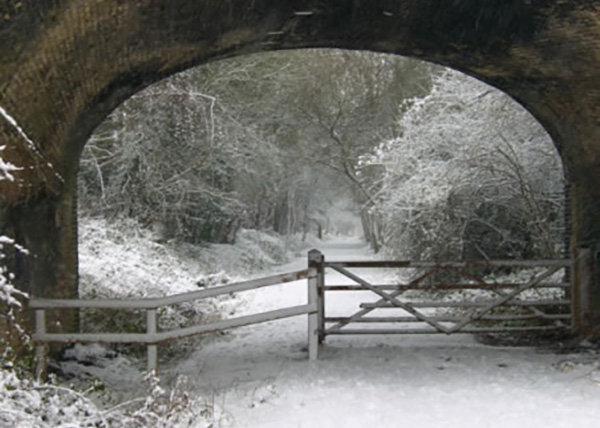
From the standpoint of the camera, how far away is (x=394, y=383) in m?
6.55

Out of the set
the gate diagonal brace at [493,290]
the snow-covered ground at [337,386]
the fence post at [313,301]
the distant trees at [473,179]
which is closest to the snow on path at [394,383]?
the snow-covered ground at [337,386]

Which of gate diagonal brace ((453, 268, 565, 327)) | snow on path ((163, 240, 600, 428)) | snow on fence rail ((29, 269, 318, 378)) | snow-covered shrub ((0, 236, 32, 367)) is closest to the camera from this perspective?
snow on path ((163, 240, 600, 428))

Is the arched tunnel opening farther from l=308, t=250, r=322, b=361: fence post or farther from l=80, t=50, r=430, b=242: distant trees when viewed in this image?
l=308, t=250, r=322, b=361: fence post

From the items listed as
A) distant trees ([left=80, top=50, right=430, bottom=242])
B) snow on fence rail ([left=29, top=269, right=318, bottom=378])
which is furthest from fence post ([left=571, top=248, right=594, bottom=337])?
distant trees ([left=80, top=50, right=430, bottom=242])

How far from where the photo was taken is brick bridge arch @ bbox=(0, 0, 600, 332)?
5.75m

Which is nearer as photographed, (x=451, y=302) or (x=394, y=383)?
(x=394, y=383)

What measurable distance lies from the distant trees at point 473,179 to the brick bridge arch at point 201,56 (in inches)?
143

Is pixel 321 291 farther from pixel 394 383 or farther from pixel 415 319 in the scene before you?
pixel 394 383

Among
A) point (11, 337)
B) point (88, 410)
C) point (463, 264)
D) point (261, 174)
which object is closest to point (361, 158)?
point (261, 174)

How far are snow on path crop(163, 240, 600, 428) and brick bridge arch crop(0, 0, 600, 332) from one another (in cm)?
186

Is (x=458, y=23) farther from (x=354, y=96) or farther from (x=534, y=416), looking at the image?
(x=354, y=96)

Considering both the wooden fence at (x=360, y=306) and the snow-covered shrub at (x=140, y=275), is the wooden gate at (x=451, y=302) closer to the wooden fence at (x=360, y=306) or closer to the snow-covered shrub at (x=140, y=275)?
the wooden fence at (x=360, y=306)

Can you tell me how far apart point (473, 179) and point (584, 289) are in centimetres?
447

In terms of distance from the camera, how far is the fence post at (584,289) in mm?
8219
